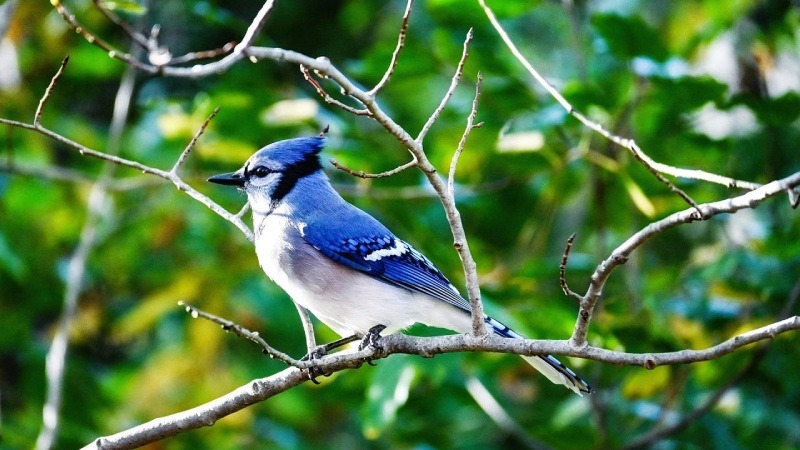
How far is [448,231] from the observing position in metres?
5.00

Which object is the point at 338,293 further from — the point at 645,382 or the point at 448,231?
the point at 448,231

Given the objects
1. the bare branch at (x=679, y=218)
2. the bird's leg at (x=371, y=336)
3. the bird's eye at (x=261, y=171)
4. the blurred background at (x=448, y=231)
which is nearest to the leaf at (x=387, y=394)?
the blurred background at (x=448, y=231)

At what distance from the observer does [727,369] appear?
4.19m

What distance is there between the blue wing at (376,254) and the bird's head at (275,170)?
0.24 metres

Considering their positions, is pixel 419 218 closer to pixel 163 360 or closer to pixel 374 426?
pixel 374 426

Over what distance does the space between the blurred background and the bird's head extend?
1.24 feet

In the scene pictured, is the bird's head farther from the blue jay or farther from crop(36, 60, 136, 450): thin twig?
crop(36, 60, 136, 450): thin twig

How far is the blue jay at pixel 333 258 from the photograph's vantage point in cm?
334

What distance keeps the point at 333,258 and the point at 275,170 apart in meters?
0.47

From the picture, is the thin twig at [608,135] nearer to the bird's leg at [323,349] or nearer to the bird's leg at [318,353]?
the bird's leg at [318,353]

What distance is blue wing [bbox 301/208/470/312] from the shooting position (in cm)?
349

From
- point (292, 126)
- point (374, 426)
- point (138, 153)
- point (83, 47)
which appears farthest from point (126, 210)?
point (374, 426)

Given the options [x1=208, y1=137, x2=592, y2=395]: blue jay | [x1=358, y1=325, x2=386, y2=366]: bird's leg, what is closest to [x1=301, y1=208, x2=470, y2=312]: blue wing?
[x1=208, y1=137, x2=592, y2=395]: blue jay

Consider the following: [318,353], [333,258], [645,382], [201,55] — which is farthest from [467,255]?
[645,382]
